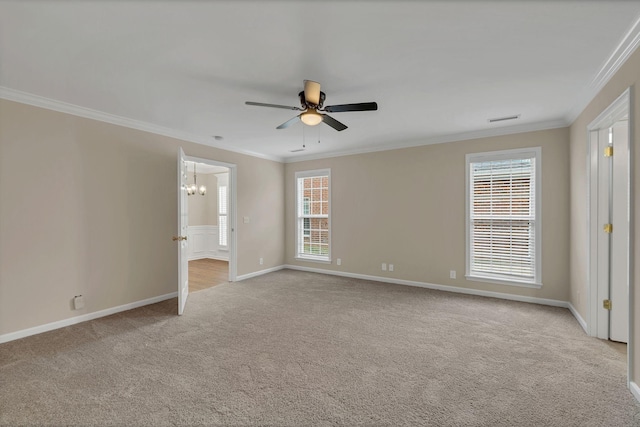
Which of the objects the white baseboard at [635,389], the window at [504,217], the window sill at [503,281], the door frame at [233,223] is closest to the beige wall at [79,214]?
the door frame at [233,223]

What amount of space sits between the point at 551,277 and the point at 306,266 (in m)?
4.22

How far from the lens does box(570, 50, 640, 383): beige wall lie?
208 cm

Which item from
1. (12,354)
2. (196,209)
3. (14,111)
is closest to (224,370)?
(12,354)

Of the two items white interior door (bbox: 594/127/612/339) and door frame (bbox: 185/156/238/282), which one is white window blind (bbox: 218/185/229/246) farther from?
white interior door (bbox: 594/127/612/339)

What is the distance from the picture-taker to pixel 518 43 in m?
2.15

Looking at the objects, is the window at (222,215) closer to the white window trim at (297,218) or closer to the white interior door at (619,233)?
the white window trim at (297,218)

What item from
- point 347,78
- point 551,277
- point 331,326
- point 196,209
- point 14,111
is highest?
point 347,78

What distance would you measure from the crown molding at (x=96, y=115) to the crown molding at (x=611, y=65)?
487 cm

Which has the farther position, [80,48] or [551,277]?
[551,277]

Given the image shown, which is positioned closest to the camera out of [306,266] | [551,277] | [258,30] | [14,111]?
[258,30]

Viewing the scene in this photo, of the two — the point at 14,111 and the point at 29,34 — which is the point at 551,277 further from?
the point at 14,111

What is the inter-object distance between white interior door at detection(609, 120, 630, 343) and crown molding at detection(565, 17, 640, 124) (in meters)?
0.41

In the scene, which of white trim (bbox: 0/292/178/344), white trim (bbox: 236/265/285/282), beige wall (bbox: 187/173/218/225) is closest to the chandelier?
beige wall (bbox: 187/173/218/225)

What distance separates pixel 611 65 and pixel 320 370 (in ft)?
11.3
